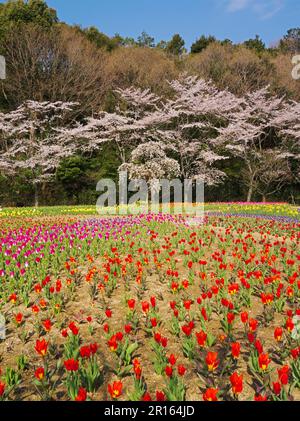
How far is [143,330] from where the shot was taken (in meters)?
4.53

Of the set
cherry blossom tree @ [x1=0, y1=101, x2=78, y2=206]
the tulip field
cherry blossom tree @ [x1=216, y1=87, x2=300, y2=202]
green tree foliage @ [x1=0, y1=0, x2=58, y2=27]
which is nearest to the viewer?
the tulip field

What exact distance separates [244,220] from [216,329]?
8.98 metres

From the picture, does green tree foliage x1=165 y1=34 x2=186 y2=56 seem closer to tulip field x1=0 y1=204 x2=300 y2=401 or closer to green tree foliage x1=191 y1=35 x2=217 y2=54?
green tree foliage x1=191 y1=35 x2=217 y2=54

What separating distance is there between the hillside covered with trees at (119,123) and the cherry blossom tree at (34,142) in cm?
9

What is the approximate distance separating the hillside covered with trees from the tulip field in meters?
18.7

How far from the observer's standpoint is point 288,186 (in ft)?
100

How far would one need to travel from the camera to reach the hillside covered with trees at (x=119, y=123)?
26.6m

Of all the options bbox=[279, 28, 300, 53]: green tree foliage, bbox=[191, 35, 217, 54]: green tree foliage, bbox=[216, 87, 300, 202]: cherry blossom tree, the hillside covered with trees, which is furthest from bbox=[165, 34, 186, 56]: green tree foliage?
bbox=[216, 87, 300, 202]: cherry blossom tree

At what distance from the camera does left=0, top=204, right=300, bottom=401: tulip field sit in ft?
10.6

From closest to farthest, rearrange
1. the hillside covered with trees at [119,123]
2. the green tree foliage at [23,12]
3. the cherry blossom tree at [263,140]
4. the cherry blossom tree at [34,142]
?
the cherry blossom tree at [34,142] → the hillside covered with trees at [119,123] → the cherry blossom tree at [263,140] → the green tree foliage at [23,12]

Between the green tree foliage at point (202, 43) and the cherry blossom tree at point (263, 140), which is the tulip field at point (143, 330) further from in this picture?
the green tree foliage at point (202, 43)

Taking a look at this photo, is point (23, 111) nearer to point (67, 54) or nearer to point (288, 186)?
point (67, 54)

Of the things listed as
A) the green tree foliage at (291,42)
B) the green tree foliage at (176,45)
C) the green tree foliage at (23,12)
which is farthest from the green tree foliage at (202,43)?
the green tree foliage at (23,12)

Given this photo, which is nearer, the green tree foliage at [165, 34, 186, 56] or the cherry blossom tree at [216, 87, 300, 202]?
the cherry blossom tree at [216, 87, 300, 202]
